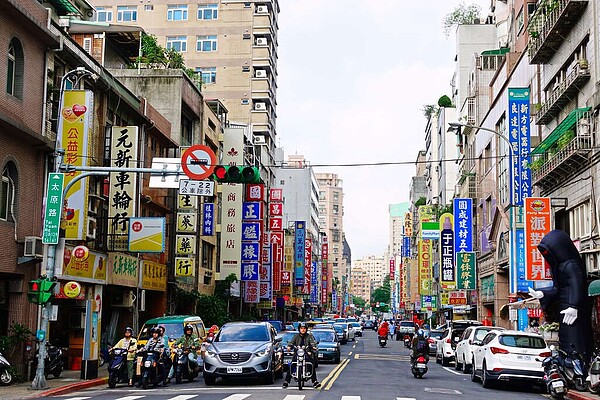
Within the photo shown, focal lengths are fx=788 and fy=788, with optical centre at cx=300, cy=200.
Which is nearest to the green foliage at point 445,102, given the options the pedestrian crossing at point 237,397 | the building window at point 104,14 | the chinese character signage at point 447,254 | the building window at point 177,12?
the chinese character signage at point 447,254

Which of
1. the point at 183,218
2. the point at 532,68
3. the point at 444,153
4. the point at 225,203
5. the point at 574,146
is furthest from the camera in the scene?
the point at 444,153

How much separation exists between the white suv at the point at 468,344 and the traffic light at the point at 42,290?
45.6ft

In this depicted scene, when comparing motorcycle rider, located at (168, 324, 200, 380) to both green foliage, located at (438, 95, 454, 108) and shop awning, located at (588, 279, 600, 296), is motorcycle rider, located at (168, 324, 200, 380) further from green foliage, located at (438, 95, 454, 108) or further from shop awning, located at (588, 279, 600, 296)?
green foliage, located at (438, 95, 454, 108)

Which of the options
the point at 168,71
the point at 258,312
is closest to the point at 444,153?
the point at 258,312

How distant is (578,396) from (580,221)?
1178 centimetres

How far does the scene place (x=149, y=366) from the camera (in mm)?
22016

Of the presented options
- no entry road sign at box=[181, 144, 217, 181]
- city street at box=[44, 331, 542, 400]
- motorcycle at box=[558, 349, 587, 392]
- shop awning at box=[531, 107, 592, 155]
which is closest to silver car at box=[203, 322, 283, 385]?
city street at box=[44, 331, 542, 400]

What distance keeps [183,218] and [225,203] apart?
45.6 ft

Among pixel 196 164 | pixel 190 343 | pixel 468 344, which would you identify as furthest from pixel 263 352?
pixel 468 344

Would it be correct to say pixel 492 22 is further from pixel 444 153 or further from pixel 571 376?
pixel 571 376

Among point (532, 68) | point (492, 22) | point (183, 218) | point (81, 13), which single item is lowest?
point (183, 218)

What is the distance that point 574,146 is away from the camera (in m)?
28.0

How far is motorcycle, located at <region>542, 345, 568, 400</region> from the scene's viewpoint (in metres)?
18.9

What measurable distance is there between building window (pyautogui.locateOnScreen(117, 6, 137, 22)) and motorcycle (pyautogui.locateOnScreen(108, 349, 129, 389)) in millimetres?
59357
